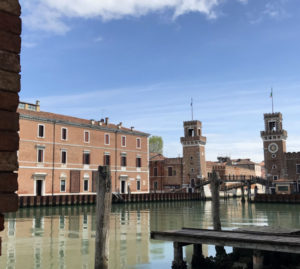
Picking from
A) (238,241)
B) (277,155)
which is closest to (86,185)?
(277,155)

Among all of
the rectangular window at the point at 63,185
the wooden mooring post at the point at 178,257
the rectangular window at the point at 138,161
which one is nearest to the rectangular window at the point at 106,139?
the rectangular window at the point at 138,161

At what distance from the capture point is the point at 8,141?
255 centimetres

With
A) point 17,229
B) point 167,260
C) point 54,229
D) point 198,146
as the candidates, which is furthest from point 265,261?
point 198,146

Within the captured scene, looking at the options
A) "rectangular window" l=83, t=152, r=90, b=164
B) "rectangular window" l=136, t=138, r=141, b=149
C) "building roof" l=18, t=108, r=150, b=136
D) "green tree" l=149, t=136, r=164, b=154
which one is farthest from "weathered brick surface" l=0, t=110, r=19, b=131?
"green tree" l=149, t=136, r=164, b=154

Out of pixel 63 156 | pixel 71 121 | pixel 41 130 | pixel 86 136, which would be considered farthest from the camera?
pixel 86 136

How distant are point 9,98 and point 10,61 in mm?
277

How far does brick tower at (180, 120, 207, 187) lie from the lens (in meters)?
59.9

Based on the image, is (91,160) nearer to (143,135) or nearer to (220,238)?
(143,135)

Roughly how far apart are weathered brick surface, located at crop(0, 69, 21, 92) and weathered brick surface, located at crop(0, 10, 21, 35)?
0.31 metres

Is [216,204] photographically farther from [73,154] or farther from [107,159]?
[107,159]

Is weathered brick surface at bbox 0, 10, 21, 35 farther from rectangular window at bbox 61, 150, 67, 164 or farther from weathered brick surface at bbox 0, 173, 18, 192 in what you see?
rectangular window at bbox 61, 150, 67, 164

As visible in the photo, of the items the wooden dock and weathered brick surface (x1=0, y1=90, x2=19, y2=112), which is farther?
the wooden dock

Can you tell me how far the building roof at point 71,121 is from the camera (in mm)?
38147

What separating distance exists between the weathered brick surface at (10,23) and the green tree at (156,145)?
88118 mm
